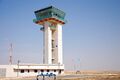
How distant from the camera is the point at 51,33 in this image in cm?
8538

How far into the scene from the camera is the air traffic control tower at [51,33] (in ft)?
270

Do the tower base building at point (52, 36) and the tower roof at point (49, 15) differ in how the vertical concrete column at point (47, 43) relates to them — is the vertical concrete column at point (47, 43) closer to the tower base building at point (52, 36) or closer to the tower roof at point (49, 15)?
the tower base building at point (52, 36)

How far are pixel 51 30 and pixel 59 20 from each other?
551 cm

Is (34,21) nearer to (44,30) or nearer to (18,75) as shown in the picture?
(44,30)

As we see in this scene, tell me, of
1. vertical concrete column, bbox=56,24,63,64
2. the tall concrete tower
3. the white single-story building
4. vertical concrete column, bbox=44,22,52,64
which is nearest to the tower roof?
the tall concrete tower

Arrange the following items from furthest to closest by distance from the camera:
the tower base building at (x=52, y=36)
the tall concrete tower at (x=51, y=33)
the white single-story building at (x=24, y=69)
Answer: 1. the tall concrete tower at (x=51, y=33)
2. the tower base building at (x=52, y=36)
3. the white single-story building at (x=24, y=69)

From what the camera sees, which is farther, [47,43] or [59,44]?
[59,44]

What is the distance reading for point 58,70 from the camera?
78438mm

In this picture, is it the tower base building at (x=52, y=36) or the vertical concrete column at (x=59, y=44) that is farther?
the vertical concrete column at (x=59, y=44)

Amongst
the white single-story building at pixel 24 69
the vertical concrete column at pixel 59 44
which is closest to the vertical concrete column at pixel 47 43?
the vertical concrete column at pixel 59 44

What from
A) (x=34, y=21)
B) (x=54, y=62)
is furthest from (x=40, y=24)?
(x=54, y=62)

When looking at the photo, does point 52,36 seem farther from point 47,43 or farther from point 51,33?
point 47,43

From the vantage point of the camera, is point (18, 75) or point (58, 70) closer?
point (18, 75)

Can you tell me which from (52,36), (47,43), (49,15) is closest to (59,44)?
(52,36)
